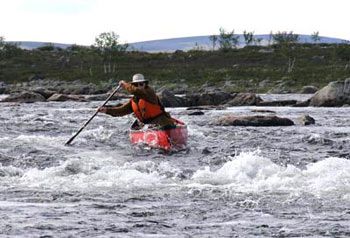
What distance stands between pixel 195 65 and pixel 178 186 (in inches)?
3137

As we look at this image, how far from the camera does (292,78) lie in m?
65.0

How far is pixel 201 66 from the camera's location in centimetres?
9012

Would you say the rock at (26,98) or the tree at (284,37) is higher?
the tree at (284,37)

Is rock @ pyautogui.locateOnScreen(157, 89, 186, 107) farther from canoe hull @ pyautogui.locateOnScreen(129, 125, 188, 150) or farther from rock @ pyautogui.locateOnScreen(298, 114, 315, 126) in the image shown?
canoe hull @ pyautogui.locateOnScreen(129, 125, 188, 150)

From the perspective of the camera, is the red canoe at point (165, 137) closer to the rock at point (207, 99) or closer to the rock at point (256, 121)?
the rock at point (256, 121)

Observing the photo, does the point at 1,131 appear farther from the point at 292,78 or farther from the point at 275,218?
the point at 292,78

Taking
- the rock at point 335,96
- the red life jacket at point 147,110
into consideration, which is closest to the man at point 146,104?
the red life jacket at point 147,110

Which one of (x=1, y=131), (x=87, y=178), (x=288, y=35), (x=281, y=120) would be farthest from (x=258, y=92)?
(x=288, y=35)

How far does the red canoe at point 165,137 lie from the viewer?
18062mm

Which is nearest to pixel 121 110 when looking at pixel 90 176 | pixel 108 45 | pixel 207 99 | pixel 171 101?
pixel 90 176

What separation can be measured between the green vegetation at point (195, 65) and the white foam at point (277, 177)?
4324cm

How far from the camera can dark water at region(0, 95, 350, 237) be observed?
29.9 feet

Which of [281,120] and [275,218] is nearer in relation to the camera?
[275,218]

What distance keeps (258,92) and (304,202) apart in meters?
47.1
